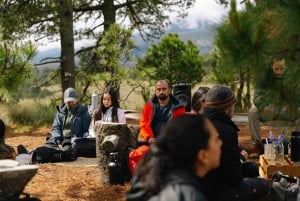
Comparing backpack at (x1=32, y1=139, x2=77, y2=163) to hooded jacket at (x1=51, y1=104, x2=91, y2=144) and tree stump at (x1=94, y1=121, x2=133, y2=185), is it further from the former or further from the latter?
tree stump at (x1=94, y1=121, x2=133, y2=185)

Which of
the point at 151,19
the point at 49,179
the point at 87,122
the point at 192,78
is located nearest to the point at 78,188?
the point at 49,179

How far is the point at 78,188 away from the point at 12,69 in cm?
187

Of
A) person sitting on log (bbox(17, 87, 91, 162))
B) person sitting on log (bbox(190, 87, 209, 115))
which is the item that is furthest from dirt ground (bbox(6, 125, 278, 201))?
person sitting on log (bbox(190, 87, 209, 115))

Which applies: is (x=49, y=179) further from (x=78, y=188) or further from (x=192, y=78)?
(x=192, y=78)

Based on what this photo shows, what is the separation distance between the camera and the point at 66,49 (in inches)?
499

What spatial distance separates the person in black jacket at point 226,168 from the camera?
131 inches

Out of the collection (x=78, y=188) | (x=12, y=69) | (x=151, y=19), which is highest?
(x=151, y=19)

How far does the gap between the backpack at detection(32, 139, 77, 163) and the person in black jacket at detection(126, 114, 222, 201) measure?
468 centimetres

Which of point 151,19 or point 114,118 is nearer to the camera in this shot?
point 114,118

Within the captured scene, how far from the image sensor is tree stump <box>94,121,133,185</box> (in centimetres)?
525

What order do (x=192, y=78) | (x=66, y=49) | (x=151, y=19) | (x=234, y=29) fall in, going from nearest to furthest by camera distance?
(x=234, y=29) < (x=66, y=49) < (x=151, y=19) < (x=192, y=78)

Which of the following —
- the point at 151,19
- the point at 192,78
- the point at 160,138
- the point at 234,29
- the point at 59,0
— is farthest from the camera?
the point at 192,78

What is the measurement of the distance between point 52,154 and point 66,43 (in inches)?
249

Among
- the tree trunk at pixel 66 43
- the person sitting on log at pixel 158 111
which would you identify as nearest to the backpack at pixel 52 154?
the person sitting on log at pixel 158 111
